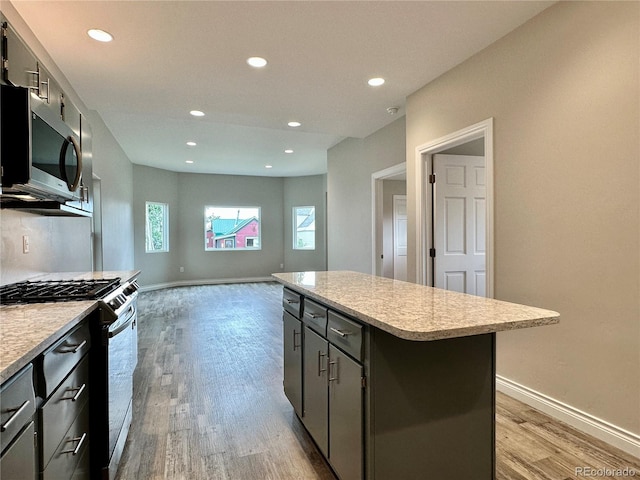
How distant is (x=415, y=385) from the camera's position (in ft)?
4.60

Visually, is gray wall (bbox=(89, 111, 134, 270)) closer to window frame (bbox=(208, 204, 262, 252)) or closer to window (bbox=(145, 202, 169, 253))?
window (bbox=(145, 202, 169, 253))

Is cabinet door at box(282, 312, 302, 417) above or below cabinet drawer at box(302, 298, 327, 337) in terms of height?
below

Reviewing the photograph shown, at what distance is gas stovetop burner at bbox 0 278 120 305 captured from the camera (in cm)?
165

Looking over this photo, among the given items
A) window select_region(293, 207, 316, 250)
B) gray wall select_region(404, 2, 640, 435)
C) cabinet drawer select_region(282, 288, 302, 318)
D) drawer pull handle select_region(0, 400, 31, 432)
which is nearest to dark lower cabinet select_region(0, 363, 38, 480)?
drawer pull handle select_region(0, 400, 31, 432)

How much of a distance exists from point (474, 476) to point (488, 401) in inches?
12.4

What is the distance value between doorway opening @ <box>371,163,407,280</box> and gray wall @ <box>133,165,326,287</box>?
12.4 feet

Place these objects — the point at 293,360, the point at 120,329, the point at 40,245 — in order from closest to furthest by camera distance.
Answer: the point at 120,329
the point at 293,360
the point at 40,245

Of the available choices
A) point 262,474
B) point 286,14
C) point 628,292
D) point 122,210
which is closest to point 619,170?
point 628,292

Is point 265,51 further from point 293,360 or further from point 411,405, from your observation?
point 411,405

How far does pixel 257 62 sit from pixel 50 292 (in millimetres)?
2158

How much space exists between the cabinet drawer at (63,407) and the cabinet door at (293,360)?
3.55 feet

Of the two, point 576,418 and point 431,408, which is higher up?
point 431,408

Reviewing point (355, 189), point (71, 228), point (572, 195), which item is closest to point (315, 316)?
point (572, 195)

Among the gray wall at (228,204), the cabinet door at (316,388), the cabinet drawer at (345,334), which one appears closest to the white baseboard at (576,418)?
the cabinet door at (316,388)
